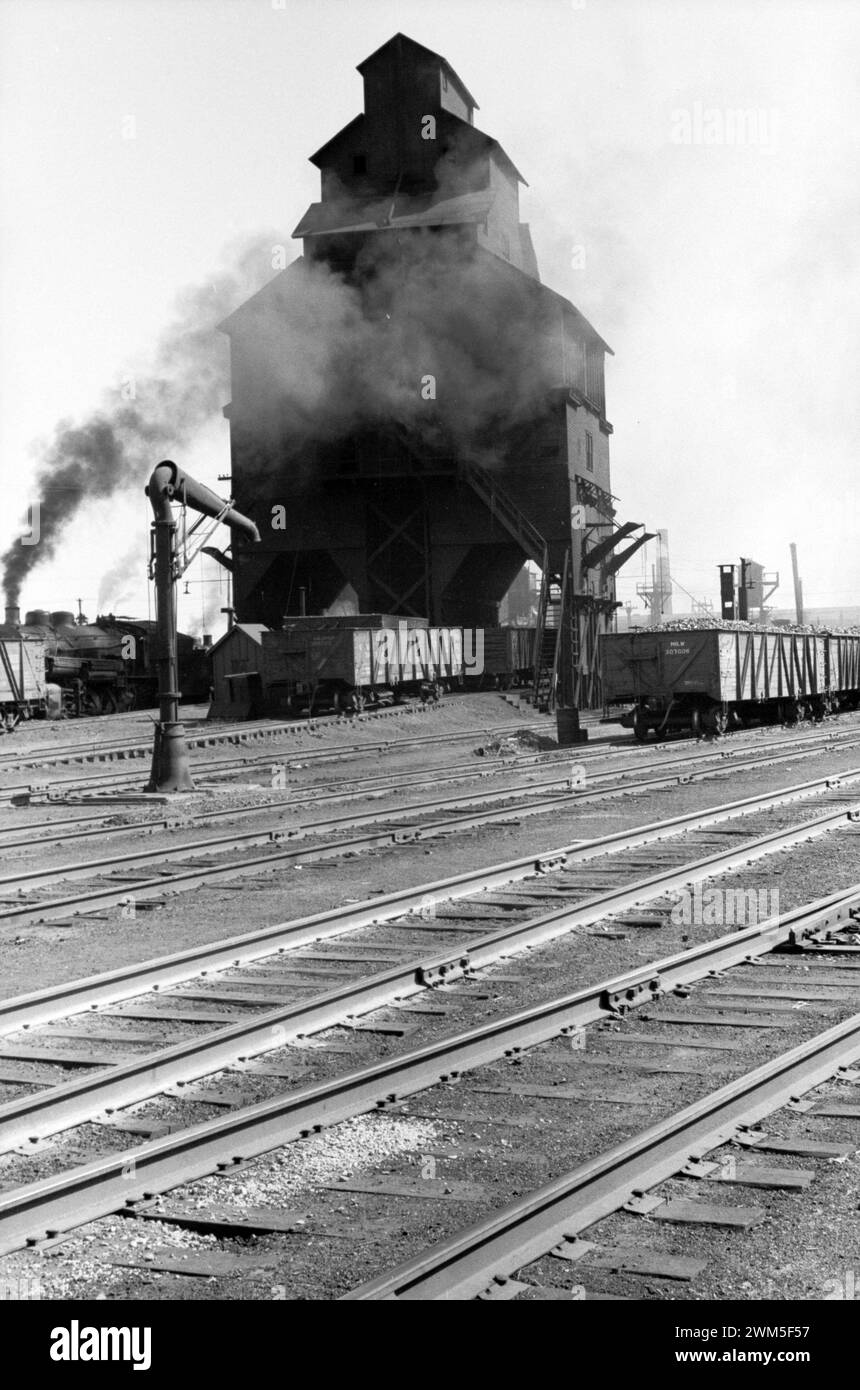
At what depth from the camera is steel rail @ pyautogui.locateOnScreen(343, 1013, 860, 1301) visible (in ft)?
12.9

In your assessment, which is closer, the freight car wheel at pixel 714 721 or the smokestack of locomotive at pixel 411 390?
the freight car wheel at pixel 714 721

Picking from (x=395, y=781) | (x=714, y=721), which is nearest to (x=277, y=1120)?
(x=395, y=781)

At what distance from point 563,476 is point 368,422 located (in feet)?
21.1

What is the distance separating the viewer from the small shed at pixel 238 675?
37406mm

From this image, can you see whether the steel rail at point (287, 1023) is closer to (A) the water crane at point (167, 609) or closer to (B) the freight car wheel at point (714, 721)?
(A) the water crane at point (167, 609)

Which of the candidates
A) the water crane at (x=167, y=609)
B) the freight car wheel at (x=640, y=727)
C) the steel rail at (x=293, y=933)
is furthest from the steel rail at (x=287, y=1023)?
the freight car wheel at (x=640, y=727)

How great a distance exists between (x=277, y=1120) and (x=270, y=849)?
27.2 ft

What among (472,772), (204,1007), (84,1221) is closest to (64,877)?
(204,1007)

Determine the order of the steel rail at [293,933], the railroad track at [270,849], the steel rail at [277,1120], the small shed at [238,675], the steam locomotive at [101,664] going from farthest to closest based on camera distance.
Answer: the steam locomotive at [101,664] < the small shed at [238,675] < the railroad track at [270,849] < the steel rail at [293,933] < the steel rail at [277,1120]

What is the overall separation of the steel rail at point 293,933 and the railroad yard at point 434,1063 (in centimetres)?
3

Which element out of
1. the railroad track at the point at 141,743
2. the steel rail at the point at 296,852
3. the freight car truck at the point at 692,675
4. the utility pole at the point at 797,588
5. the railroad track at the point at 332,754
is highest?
the utility pole at the point at 797,588

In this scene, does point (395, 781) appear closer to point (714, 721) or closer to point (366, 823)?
point (366, 823)

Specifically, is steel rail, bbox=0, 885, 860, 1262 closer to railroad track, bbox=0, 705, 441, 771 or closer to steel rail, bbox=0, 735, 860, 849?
steel rail, bbox=0, 735, 860, 849
